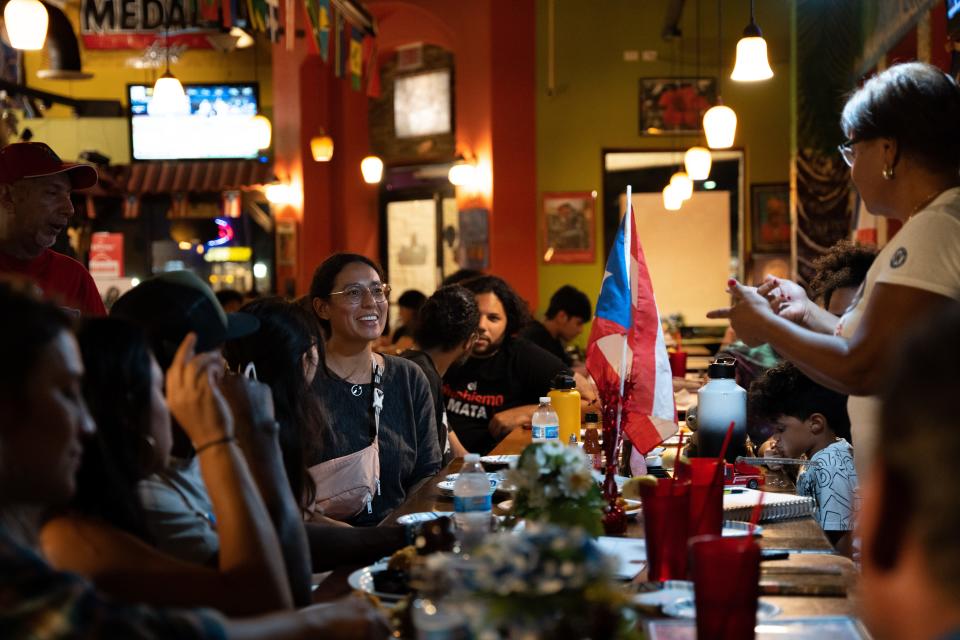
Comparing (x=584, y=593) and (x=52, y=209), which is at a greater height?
(x=52, y=209)

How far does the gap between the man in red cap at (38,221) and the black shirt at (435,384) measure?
1341 mm

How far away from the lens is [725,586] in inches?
64.7

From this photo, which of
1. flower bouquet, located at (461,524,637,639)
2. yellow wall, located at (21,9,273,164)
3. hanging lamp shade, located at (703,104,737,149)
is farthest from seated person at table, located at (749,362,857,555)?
yellow wall, located at (21,9,273,164)

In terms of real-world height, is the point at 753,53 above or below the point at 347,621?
above

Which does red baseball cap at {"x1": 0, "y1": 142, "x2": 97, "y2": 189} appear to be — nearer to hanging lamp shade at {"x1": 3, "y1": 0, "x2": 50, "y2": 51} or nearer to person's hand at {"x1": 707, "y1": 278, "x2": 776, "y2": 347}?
hanging lamp shade at {"x1": 3, "y1": 0, "x2": 50, "y2": 51}

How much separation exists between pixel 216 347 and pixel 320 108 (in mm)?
13315

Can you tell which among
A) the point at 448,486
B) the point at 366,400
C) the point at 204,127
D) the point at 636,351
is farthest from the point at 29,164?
the point at 204,127

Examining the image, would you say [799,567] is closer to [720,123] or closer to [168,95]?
[720,123]

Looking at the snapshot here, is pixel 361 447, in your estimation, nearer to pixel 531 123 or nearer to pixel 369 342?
pixel 369 342

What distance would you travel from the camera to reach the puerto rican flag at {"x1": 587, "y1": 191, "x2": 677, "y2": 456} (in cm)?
348

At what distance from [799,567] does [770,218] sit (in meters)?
11.1

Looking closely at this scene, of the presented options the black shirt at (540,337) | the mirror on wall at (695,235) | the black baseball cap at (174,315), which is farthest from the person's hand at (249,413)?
the mirror on wall at (695,235)

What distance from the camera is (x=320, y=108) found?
49.7 ft

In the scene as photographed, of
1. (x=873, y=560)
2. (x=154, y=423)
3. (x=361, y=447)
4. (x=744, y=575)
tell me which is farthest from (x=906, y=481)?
(x=361, y=447)
